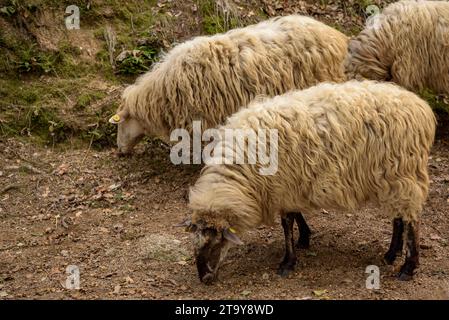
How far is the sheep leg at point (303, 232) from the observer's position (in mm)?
6969

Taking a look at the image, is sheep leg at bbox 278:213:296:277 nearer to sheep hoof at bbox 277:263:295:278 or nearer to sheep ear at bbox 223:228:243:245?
sheep hoof at bbox 277:263:295:278

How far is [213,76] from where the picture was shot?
791 centimetres

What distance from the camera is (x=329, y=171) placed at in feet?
20.1

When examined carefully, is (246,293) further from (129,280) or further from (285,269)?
(129,280)

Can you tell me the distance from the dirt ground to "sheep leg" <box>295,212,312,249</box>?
0.11 m

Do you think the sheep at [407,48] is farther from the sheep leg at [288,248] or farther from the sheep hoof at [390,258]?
the sheep leg at [288,248]

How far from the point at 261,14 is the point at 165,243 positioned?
4892mm

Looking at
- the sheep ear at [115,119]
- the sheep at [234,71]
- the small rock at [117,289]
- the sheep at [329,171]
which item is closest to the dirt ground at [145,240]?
the small rock at [117,289]

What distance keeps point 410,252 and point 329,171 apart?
3.74 feet

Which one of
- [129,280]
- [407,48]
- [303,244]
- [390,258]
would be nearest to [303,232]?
[303,244]

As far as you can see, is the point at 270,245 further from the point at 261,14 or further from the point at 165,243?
the point at 261,14

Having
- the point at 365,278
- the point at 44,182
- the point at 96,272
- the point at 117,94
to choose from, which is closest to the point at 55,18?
the point at 117,94

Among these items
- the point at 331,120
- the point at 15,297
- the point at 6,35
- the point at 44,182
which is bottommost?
the point at 15,297

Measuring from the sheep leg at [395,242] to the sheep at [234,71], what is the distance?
91.7 inches
